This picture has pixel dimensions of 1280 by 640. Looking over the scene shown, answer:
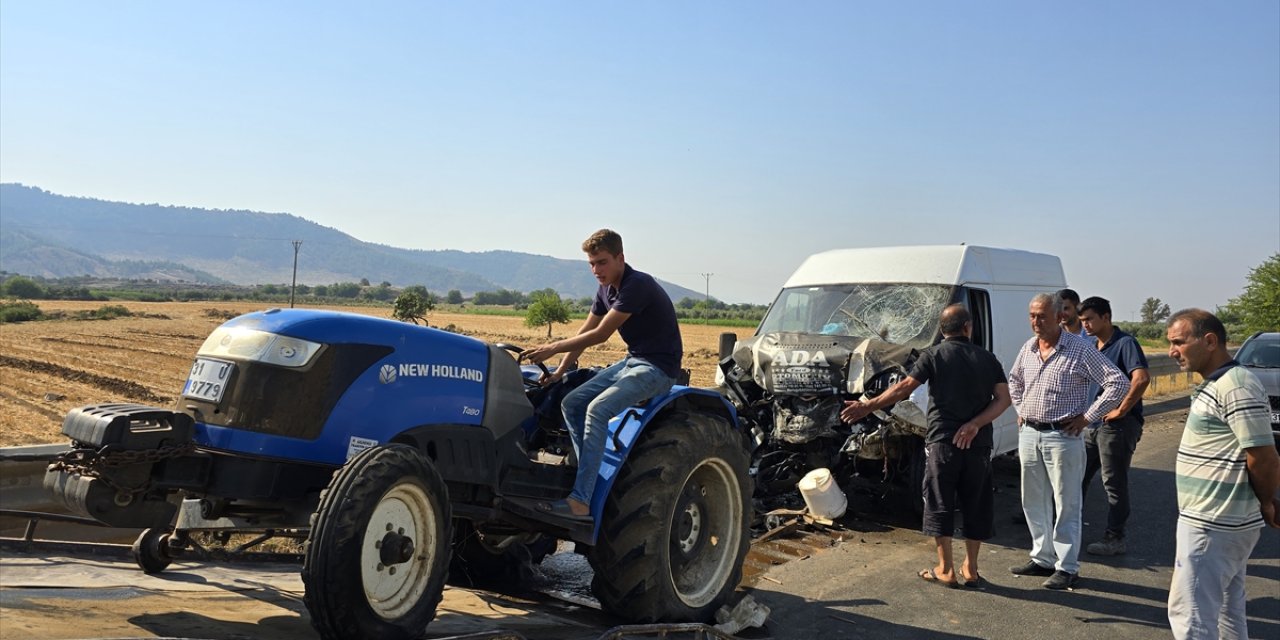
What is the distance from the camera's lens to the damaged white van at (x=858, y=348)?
864 cm

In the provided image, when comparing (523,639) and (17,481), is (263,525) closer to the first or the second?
(523,639)

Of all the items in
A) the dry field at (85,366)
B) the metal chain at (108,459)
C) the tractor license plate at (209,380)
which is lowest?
the dry field at (85,366)

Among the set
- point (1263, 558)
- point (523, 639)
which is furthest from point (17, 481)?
point (1263, 558)

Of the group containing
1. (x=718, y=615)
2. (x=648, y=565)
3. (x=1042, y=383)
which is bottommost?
(x=718, y=615)

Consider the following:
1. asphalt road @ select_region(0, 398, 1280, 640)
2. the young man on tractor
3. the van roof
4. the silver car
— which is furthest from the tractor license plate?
the silver car

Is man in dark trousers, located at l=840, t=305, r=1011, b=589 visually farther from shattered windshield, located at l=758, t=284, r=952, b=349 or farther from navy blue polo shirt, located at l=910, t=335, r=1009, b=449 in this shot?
shattered windshield, located at l=758, t=284, r=952, b=349

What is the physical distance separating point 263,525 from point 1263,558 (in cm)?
769

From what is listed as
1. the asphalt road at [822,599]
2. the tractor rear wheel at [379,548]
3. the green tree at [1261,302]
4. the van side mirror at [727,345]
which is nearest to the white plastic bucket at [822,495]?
the asphalt road at [822,599]

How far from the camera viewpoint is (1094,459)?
26.7 feet

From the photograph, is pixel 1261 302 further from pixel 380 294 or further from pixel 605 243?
pixel 380 294

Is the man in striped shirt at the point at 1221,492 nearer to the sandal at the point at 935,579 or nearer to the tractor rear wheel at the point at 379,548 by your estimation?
the sandal at the point at 935,579

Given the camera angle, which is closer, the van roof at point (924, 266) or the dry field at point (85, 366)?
the van roof at point (924, 266)

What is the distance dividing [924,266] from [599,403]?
5783mm

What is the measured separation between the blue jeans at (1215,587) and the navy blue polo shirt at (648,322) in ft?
8.94
